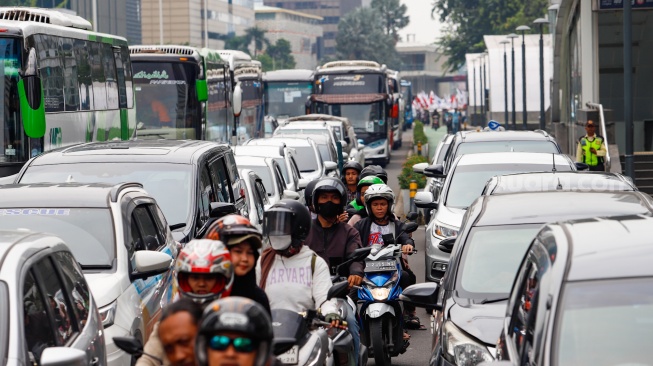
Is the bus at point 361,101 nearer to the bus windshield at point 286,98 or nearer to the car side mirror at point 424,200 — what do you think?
the bus windshield at point 286,98

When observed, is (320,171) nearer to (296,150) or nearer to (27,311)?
(296,150)

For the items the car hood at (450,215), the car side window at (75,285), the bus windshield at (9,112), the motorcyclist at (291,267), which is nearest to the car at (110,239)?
the motorcyclist at (291,267)

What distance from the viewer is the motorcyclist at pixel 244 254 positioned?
6348 mm

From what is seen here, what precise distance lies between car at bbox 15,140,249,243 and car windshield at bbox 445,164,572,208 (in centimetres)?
331

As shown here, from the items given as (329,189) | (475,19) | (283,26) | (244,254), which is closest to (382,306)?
(329,189)

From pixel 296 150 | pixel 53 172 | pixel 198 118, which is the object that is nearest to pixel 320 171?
pixel 296 150

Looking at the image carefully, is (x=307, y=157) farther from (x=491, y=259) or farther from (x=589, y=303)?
(x=589, y=303)

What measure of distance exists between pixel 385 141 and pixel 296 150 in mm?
24346

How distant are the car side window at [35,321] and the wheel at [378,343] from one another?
4.50 m

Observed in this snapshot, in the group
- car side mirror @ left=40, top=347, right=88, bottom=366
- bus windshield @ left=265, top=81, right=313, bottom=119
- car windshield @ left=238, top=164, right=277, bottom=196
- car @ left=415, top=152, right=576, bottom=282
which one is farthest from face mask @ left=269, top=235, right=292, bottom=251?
bus windshield @ left=265, top=81, right=313, bottom=119

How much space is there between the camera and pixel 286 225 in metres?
7.59

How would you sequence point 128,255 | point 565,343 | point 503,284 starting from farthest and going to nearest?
1. point 128,255
2. point 503,284
3. point 565,343

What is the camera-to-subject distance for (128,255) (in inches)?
348

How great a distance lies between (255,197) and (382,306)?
5382 mm
